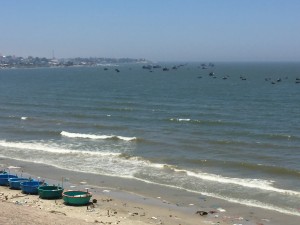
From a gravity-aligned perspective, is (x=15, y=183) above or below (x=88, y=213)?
above

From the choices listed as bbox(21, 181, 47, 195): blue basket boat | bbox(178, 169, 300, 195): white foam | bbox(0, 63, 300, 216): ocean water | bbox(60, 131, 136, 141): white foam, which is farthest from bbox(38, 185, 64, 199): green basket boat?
bbox(60, 131, 136, 141): white foam

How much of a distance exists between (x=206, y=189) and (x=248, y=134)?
16.2 m

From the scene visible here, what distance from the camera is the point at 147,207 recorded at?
922 inches

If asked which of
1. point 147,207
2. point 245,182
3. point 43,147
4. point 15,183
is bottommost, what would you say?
point 43,147

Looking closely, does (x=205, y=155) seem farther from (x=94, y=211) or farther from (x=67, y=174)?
(x=94, y=211)

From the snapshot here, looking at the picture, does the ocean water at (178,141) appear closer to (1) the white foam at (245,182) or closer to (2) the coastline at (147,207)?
(1) the white foam at (245,182)

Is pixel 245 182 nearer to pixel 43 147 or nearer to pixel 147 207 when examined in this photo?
pixel 147 207

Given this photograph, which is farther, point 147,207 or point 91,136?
point 91,136

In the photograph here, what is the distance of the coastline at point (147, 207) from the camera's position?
21438 mm

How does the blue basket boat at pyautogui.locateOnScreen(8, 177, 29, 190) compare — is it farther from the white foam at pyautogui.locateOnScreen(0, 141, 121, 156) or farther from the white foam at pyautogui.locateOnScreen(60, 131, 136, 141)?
the white foam at pyautogui.locateOnScreen(60, 131, 136, 141)

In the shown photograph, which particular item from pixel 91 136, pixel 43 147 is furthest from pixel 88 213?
pixel 91 136

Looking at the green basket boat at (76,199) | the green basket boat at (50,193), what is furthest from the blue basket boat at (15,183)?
the green basket boat at (76,199)

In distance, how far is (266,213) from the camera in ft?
74.5

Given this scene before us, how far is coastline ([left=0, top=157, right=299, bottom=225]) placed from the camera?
21438 millimetres
